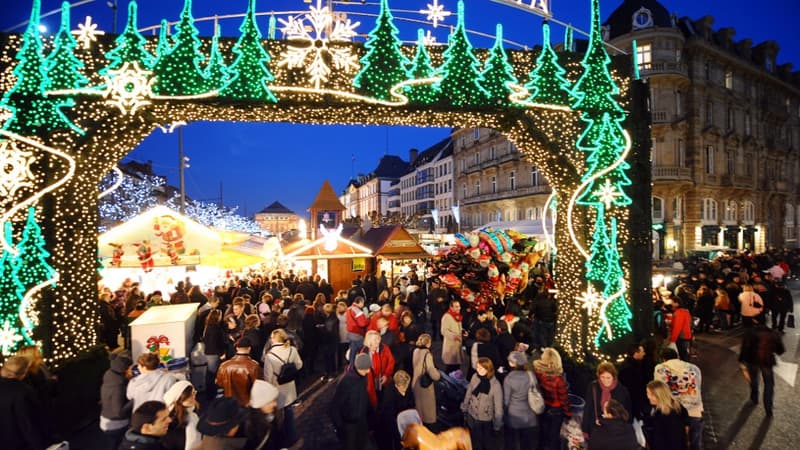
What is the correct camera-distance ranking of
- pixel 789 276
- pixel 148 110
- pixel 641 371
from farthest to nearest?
1. pixel 789 276
2. pixel 148 110
3. pixel 641 371

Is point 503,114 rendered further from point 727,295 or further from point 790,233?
point 790,233

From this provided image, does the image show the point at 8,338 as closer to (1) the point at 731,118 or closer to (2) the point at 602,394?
(2) the point at 602,394

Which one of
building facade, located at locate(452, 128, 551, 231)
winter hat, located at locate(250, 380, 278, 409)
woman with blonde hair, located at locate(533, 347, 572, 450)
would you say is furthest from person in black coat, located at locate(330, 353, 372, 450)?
building facade, located at locate(452, 128, 551, 231)

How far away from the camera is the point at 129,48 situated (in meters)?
6.10

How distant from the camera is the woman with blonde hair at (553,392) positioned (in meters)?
4.75

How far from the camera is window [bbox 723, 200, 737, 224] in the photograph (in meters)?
29.0

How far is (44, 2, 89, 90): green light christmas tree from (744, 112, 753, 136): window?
40681 mm

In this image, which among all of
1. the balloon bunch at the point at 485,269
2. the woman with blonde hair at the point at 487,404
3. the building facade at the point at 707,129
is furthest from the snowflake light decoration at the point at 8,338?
the building facade at the point at 707,129

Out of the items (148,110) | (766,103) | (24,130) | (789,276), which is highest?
(766,103)

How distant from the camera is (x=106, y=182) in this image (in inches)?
1277

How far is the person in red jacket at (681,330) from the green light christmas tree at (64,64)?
10849mm

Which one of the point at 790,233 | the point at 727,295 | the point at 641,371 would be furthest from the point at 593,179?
the point at 790,233

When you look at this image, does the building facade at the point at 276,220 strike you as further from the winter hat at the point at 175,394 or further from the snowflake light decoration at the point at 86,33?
the winter hat at the point at 175,394

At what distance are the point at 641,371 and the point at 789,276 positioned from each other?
23.9m
